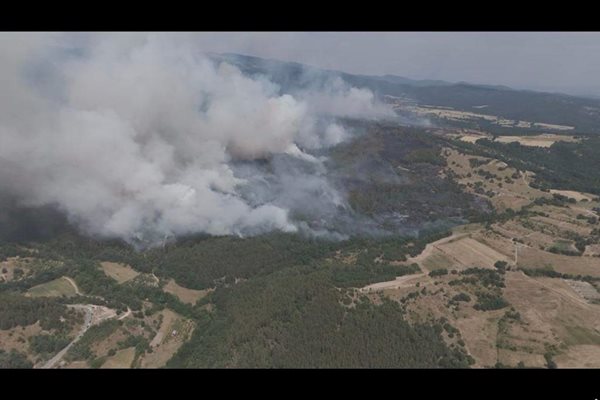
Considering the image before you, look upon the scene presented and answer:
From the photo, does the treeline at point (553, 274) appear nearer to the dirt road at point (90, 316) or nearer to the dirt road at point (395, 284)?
the dirt road at point (395, 284)

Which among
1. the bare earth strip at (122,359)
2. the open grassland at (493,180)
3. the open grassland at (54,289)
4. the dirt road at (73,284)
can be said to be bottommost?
the dirt road at (73,284)

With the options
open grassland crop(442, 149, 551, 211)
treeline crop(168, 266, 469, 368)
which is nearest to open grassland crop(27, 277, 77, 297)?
treeline crop(168, 266, 469, 368)

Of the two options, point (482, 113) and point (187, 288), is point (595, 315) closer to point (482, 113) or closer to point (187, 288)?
point (187, 288)

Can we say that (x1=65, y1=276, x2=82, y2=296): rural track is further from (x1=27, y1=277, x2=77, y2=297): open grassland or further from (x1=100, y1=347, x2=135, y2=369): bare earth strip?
(x1=100, y1=347, x2=135, y2=369): bare earth strip

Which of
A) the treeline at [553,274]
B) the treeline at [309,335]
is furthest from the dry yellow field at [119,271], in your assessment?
the treeline at [553,274]

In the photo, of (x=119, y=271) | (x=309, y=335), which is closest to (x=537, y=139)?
(x=309, y=335)

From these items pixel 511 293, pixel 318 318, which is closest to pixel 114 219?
pixel 318 318
